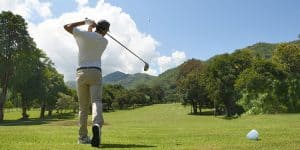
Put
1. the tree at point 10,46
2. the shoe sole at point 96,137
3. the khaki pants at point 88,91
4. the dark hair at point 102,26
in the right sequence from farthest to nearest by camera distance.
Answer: the tree at point 10,46 → the dark hair at point 102,26 → the khaki pants at point 88,91 → the shoe sole at point 96,137

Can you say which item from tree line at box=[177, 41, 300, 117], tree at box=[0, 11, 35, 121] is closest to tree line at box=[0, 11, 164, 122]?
tree at box=[0, 11, 35, 121]

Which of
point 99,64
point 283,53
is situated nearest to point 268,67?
point 283,53

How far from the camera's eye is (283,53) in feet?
353

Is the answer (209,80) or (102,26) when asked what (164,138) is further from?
(209,80)

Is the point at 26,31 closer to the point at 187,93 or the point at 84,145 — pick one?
the point at 187,93

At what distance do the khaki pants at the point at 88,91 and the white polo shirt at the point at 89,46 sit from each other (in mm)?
239

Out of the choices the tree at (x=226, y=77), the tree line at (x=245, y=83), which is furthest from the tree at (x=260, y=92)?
the tree at (x=226, y=77)

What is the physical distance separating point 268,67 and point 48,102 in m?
48.8

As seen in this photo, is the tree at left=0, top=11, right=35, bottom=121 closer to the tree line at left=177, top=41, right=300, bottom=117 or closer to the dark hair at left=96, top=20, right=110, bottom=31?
the tree line at left=177, top=41, right=300, bottom=117

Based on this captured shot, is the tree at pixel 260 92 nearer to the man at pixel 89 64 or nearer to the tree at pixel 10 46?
the tree at pixel 10 46

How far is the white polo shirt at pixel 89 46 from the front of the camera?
10.8m

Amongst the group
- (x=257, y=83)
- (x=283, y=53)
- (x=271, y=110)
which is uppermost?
(x=283, y=53)

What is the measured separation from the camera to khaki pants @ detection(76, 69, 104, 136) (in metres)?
10.8

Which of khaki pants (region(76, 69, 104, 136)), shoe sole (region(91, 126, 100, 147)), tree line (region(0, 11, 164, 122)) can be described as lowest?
shoe sole (region(91, 126, 100, 147))
